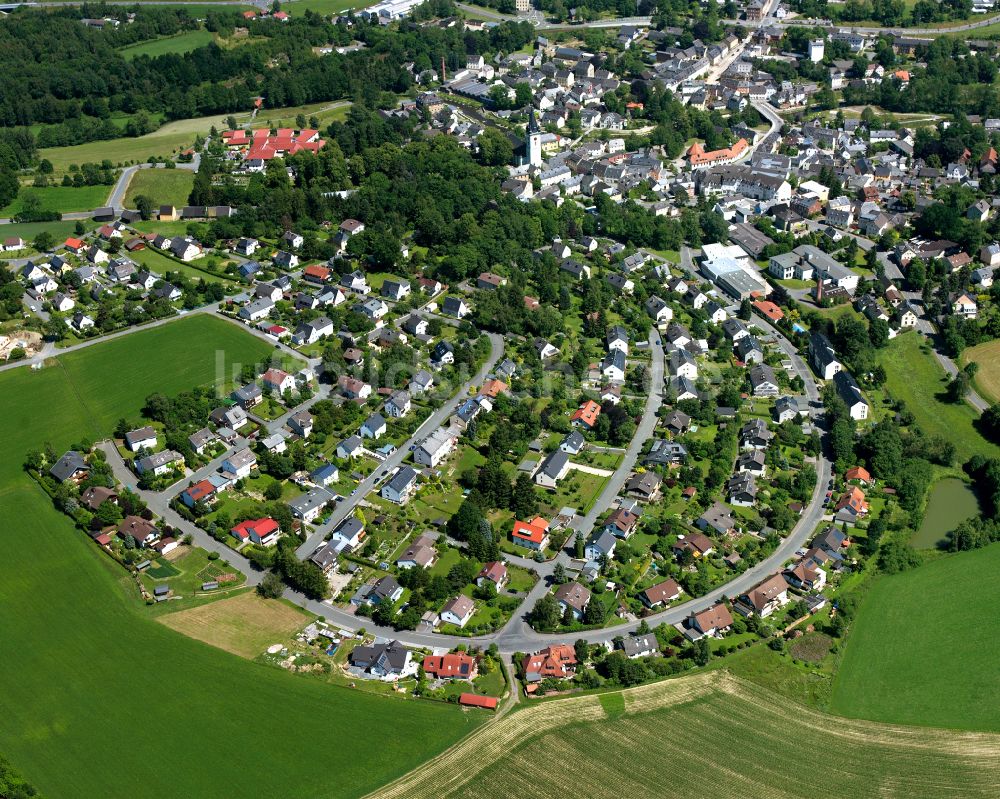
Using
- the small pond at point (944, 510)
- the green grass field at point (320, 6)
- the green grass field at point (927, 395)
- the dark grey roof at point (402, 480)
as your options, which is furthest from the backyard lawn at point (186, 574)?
the green grass field at point (320, 6)

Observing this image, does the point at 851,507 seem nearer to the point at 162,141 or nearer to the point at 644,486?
the point at 644,486

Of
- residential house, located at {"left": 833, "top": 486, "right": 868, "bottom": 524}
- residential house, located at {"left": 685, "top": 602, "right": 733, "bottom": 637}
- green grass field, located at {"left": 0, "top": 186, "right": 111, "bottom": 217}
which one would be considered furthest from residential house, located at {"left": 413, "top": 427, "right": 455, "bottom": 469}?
green grass field, located at {"left": 0, "top": 186, "right": 111, "bottom": 217}

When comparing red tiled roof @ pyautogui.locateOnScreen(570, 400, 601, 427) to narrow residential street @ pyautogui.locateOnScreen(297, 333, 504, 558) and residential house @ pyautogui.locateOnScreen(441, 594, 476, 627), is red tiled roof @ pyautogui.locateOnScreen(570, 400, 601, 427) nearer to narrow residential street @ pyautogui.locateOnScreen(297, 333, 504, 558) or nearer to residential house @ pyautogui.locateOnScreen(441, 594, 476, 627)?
narrow residential street @ pyautogui.locateOnScreen(297, 333, 504, 558)

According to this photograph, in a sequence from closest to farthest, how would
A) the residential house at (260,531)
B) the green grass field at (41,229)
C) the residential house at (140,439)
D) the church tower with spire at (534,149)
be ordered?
1. the residential house at (260,531)
2. the residential house at (140,439)
3. the green grass field at (41,229)
4. the church tower with spire at (534,149)

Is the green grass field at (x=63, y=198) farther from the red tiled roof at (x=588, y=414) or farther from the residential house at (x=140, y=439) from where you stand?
the red tiled roof at (x=588, y=414)

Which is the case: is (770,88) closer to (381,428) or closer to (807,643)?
(381,428)
